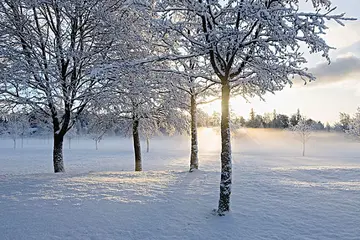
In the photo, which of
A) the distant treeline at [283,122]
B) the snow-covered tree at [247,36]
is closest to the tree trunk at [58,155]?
the snow-covered tree at [247,36]

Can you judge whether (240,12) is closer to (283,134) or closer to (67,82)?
(67,82)

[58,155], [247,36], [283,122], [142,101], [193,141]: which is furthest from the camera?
[283,122]

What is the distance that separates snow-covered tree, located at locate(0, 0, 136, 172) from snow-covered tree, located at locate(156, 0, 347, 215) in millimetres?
4621

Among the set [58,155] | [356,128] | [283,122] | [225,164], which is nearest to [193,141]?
[58,155]

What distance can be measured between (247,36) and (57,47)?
7100mm

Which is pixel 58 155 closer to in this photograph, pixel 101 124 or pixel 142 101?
pixel 142 101

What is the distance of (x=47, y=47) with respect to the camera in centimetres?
1110

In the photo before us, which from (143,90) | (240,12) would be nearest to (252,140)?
(143,90)

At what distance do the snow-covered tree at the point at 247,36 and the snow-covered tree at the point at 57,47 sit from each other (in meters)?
4.62

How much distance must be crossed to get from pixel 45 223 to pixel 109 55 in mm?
7607

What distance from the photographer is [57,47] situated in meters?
10.2

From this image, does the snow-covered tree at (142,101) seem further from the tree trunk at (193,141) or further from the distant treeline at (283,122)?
the distant treeline at (283,122)

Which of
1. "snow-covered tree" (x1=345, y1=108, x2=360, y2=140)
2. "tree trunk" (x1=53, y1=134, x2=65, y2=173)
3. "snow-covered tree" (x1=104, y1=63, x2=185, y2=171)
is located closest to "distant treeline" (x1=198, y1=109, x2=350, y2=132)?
"snow-covered tree" (x1=345, y1=108, x2=360, y2=140)

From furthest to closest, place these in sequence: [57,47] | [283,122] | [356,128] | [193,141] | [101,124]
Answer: [283,122] → [356,128] → [101,124] → [193,141] → [57,47]
